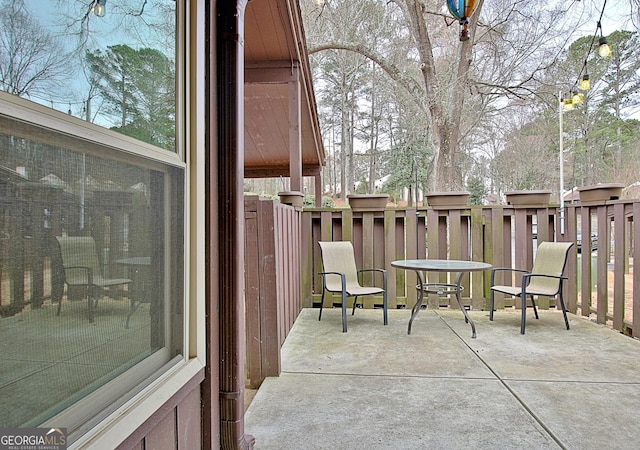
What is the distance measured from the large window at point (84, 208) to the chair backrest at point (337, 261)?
3141 millimetres

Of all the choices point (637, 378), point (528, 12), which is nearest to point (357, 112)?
point (528, 12)

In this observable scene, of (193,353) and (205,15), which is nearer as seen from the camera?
(193,353)

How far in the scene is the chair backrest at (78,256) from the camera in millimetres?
849

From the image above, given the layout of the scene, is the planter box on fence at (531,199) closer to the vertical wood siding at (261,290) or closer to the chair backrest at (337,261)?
the chair backrest at (337,261)

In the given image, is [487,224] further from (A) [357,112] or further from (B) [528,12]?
(A) [357,112]

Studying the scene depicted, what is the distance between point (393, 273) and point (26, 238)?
4.65 m

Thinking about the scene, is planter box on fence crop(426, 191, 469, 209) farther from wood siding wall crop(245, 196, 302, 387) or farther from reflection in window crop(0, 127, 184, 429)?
reflection in window crop(0, 127, 184, 429)

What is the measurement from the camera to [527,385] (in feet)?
8.48

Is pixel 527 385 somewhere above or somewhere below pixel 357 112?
below

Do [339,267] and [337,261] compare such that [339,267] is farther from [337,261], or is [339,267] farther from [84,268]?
[84,268]

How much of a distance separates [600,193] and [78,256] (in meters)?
4.84

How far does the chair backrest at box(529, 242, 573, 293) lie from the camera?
3990 millimetres

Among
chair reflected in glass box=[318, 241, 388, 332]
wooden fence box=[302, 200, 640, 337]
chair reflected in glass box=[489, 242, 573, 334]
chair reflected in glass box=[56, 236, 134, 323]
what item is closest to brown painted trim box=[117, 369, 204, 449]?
chair reflected in glass box=[56, 236, 134, 323]

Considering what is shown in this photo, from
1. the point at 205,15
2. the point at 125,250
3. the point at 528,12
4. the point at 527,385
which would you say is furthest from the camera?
the point at 528,12
